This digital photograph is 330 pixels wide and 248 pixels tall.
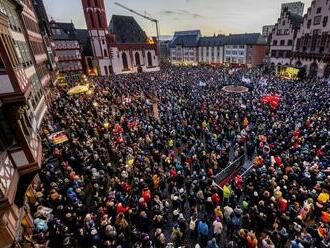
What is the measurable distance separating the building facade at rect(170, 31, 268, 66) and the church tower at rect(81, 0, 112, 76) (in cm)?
3921

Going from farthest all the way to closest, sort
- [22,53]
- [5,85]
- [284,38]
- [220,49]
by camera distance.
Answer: [220,49] → [284,38] → [22,53] → [5,85]

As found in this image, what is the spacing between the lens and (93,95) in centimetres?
3133

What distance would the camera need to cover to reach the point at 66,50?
51.3 metres

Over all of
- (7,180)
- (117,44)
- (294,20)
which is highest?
(294,20)

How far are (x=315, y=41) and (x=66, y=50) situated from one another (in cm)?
5432

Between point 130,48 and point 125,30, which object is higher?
point 125,30

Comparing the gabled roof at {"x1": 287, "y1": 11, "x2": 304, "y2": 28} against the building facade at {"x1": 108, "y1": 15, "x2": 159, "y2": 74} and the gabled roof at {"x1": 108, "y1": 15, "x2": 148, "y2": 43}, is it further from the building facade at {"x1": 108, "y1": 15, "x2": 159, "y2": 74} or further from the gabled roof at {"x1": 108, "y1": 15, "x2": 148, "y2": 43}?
the gabled roof at {"x1": 108, "y1": 15, "x2": 148, "y2": 43}

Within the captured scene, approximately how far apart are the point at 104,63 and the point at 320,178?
56.6 m

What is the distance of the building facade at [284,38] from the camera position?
1821 inches

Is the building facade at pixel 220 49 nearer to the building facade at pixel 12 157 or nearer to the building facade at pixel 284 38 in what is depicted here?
the building facade at pixel 284 38

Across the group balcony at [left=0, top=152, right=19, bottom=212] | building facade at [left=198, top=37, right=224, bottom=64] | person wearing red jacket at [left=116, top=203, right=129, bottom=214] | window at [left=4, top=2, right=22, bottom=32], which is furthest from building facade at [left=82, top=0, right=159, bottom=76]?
balcony at [left=0, top=152, right=19, bottom=212]

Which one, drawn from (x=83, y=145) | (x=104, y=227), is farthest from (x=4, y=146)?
(x=83, y=145)

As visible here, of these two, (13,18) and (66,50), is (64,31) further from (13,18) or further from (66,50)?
(13,18)

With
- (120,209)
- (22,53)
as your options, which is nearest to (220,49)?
(22,53)
